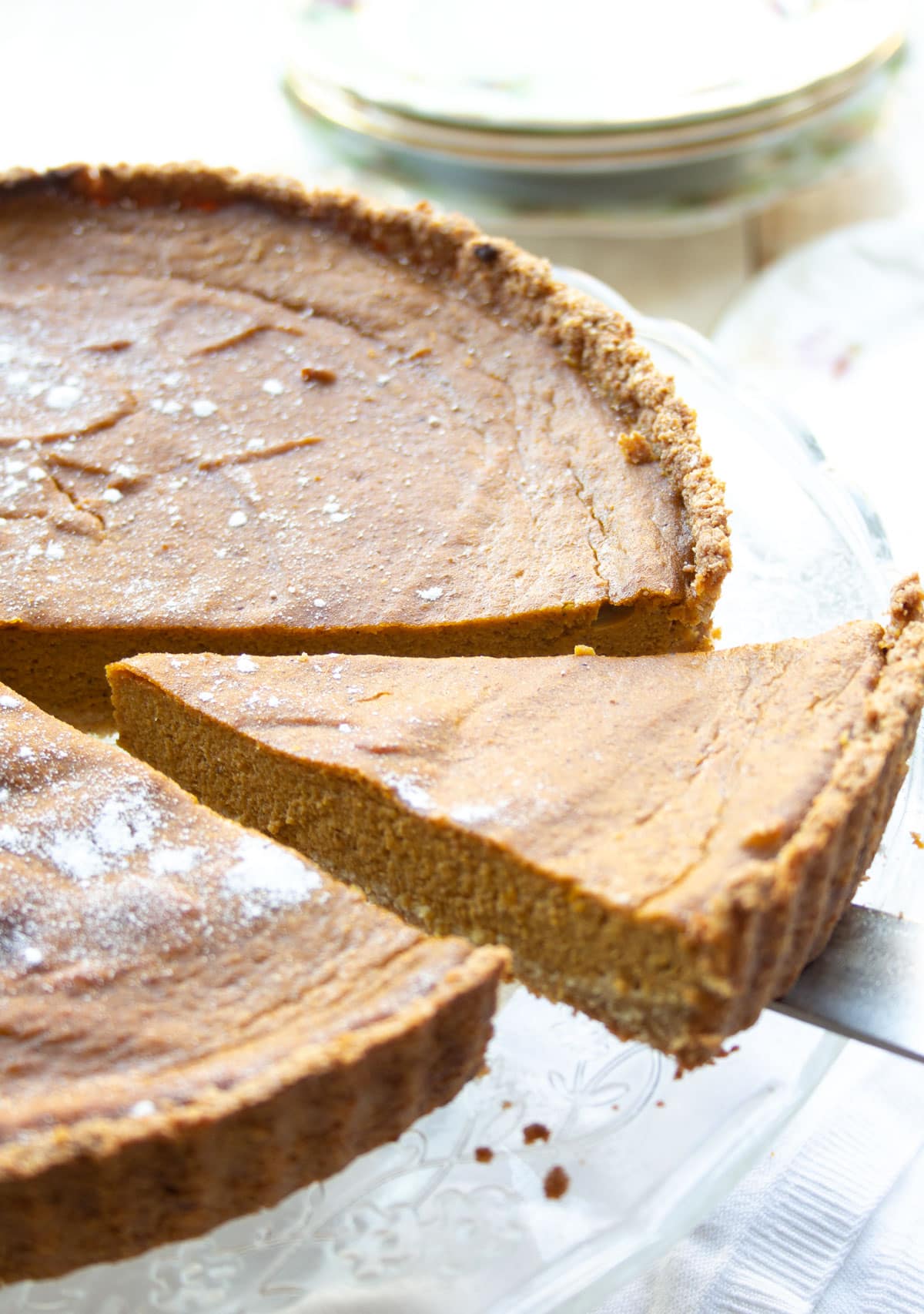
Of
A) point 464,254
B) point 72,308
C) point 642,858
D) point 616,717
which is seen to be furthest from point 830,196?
point 642,858

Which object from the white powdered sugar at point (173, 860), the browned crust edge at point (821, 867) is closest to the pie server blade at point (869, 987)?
the browned crust edge at point (821, 867)

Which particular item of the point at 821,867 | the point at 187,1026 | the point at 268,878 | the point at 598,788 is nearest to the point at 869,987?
the point at 821,867

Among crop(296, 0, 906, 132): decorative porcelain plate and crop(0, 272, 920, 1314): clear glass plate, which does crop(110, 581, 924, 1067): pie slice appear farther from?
crop(296, 0, 906, 132): decorative porcelain plate

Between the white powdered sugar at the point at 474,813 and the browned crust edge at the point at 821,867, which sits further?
the white powdered sugar at the point at 474,813

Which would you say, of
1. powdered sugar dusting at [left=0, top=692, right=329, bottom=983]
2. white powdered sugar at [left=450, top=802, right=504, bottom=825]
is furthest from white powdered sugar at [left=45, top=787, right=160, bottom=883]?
white powdered sugar at [left=450, top=802, right=504, bottom=825]

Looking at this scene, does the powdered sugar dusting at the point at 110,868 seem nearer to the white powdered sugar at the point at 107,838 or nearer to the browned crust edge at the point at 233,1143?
the white powdered sugar at the point at 107,838

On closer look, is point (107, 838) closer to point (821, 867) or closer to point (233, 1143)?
point (233, 1143)
